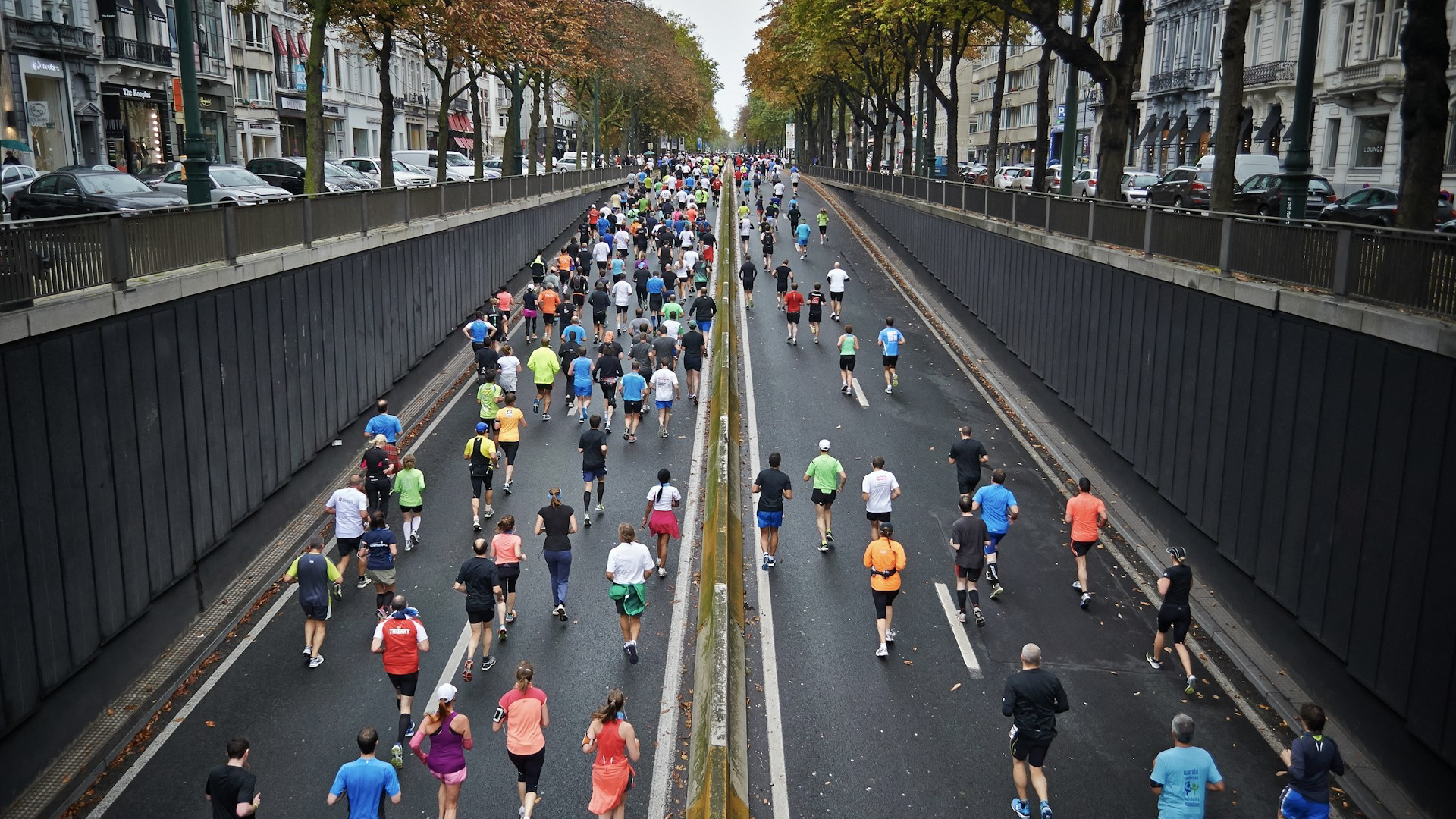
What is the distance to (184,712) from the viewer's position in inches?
474

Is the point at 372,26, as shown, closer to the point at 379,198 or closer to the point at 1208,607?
the point at 379,198

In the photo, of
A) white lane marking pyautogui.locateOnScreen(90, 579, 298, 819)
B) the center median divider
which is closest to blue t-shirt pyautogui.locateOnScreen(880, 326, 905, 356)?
the center median divider

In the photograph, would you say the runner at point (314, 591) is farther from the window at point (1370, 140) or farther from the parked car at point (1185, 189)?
the window at point (1370, 140)

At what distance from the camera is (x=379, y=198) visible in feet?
74.9

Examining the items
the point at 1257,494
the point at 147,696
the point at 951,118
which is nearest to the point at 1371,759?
the point at 1257,494

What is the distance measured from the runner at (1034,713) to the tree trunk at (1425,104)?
949cm

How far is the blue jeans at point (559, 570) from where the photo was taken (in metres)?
13.7

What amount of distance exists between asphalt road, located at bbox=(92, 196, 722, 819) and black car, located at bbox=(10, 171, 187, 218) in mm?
11317

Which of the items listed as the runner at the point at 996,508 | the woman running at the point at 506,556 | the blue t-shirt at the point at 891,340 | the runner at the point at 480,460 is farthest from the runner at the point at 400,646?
the blue t-shirt at the point at 891,340

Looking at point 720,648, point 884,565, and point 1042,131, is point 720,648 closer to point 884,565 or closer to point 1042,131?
point 884,565

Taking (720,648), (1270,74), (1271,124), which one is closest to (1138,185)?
(1271,124)

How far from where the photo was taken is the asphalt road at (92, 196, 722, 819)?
10.6 m

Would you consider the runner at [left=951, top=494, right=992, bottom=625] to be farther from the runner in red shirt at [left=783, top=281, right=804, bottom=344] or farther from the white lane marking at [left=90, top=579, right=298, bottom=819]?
the runner in red shirt at [left=783, top=281, right=804, bottom=344]

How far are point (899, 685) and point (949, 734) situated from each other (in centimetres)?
110
